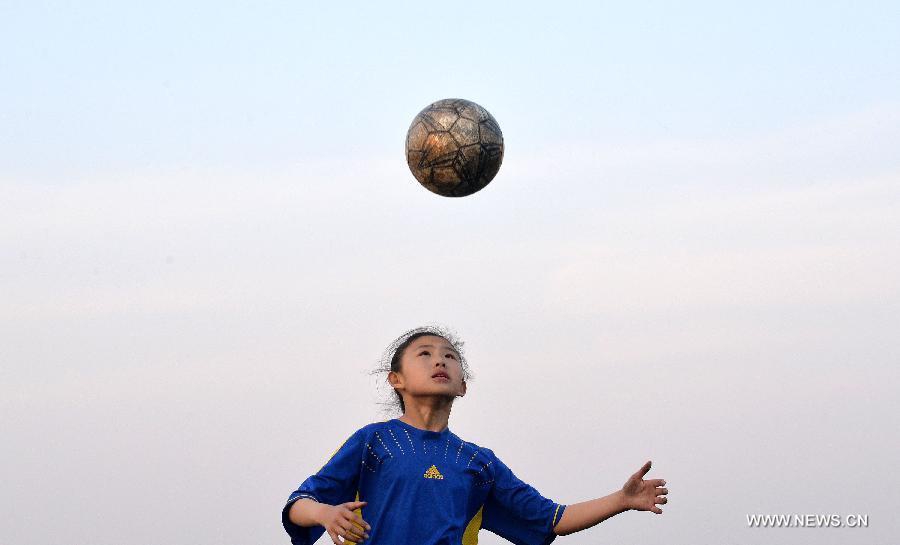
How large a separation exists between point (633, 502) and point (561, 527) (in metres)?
0.77

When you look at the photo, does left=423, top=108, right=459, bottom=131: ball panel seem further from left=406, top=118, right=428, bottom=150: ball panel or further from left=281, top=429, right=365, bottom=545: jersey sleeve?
left=281, top=429, right=365, bottom=545: jersey sleeve

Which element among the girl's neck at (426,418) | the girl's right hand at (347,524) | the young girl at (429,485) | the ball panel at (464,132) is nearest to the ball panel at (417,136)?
the ball panel at (464,132)

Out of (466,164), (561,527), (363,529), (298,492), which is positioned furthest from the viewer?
(466,164)

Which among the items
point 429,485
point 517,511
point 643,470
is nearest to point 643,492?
point 643,470

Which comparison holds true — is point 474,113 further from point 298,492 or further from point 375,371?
point 298,492

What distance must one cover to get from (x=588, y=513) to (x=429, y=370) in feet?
5.33

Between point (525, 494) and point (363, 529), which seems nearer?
point (363, 529)

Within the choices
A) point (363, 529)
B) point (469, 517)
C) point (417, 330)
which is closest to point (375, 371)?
point (417, 330)

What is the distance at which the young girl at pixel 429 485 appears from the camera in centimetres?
1044

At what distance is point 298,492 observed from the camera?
10.4 metres

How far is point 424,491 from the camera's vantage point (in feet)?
34.6

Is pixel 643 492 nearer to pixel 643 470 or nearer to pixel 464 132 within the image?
pixel 643 470

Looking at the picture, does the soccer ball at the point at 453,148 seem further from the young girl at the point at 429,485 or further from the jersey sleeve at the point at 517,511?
the jersey sleeve at the point at 517,511

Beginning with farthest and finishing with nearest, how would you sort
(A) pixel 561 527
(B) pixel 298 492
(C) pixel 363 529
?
(A) pixel 561 527 < (B) pixel 298 492 < (C) pixel 363 529
